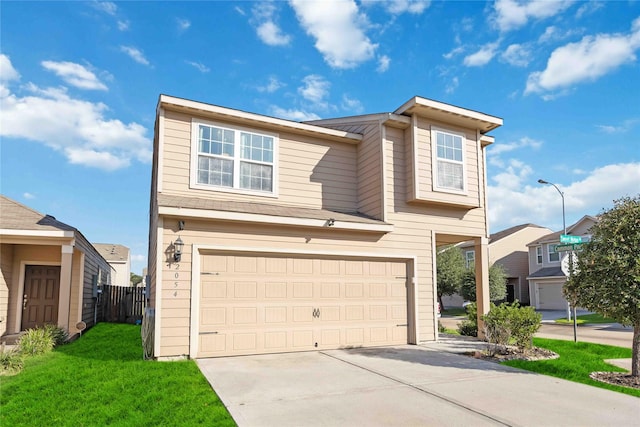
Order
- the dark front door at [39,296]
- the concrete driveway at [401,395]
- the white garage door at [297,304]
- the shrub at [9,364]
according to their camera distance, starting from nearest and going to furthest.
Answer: the concrete driveway at [401,395], the shrub at [9,364], the white garage door at [297,304], the dark front door at [39,296]

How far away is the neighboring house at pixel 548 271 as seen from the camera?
3020 cm

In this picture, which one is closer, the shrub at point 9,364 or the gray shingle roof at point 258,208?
the shrub at point 9,364

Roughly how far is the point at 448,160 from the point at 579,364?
5.48 metres

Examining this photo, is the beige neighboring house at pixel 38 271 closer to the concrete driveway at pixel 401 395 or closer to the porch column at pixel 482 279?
the concrete driveway at pixel 401 395

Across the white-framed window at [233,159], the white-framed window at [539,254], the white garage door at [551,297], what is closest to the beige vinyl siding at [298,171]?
the white-framed window at [233,159]

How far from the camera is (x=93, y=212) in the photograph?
1866 cm

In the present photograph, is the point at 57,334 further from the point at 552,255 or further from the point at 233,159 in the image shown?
the point at 552,255

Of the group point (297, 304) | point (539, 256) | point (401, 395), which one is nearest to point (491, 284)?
point (539, 256)

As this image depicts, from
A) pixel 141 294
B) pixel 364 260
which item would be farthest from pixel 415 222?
pixel 141 294

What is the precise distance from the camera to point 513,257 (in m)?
36.5

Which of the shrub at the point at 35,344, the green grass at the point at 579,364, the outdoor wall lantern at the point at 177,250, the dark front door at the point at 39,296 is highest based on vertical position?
the outdoor wall lantern at the point at 177,250

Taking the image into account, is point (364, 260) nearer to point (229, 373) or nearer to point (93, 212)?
point (229, 373)

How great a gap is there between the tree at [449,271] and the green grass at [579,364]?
20750 mm

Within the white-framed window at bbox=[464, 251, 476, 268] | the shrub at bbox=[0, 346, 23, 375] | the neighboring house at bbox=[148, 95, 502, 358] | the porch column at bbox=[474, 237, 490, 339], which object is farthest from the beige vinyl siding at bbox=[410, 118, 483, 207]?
the white-framed window at bbox=[464, 251, 476, 268]
